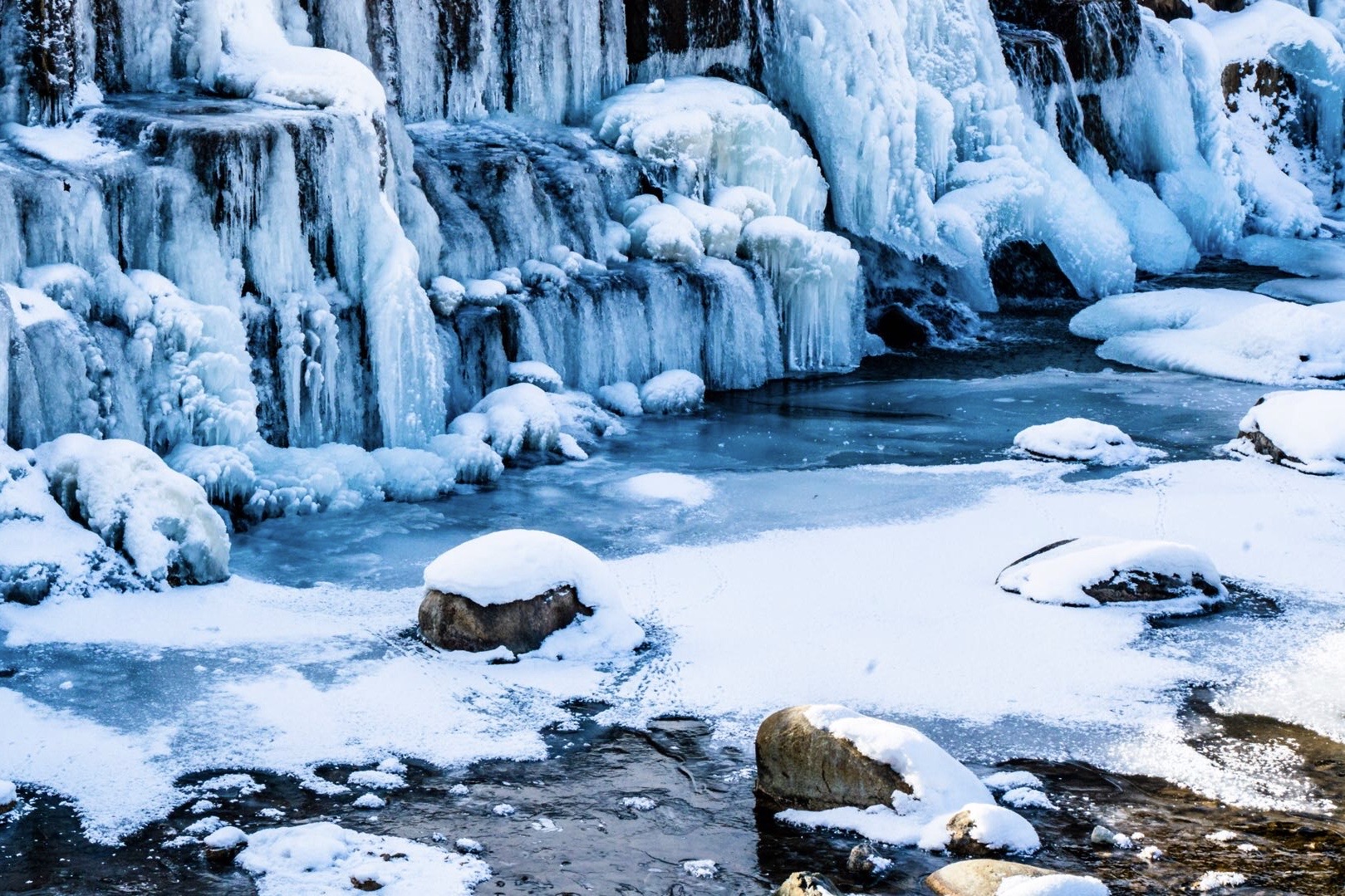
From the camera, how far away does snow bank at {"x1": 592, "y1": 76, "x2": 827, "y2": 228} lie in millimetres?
15016

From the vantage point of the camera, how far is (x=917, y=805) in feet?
19.0

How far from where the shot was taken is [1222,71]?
27.9 meters

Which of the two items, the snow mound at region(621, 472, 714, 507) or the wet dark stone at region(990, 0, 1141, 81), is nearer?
the snow mound at region(621, 472, 714, 507)

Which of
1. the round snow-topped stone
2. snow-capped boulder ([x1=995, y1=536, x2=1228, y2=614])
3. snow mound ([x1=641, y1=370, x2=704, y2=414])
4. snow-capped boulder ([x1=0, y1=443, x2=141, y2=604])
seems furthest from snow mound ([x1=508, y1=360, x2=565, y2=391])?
snow-capped boulder ([x1=995, y1=536, x2=1228, y2=614])

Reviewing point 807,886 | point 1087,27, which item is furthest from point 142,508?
point 1087,27

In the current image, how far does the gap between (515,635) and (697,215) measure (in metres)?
8.07

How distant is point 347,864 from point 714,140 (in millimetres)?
11008

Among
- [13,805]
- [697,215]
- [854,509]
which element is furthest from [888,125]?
[13,805]

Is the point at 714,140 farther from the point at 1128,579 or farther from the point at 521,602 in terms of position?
the point at 521,602

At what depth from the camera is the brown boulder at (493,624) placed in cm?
754

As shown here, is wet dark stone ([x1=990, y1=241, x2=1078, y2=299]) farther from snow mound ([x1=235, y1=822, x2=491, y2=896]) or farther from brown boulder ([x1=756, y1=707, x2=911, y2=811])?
snow mound ([x1=235, y1=822, x2=491, y2=896])

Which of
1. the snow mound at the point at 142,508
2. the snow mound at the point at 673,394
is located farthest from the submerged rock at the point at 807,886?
the snow mound at the point at 673,394

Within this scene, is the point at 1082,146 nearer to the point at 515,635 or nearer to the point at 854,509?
the point at 854,509

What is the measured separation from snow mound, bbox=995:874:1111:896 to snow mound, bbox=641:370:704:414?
8918 mm
